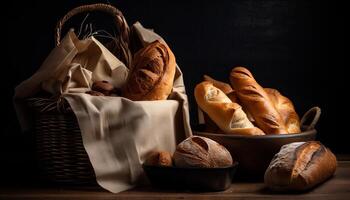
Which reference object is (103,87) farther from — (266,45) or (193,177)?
(266,45)

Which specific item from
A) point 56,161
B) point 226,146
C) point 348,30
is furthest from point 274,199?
point 348,30

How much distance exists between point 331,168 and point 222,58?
2.36 feet

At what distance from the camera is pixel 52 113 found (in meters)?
1.70

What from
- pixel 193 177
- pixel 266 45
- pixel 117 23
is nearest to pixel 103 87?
pixel 117 23

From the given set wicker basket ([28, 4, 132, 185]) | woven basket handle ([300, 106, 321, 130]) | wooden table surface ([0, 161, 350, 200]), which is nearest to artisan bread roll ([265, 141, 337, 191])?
wooden table surface ([0, 161, 350, 200])

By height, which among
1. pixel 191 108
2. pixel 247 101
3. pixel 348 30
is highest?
pixel 348 30

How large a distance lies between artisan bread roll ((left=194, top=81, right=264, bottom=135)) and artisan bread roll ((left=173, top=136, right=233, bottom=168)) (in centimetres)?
16

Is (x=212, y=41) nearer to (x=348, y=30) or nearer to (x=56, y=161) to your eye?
(x=348, y=30)

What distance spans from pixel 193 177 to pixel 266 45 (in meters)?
0.89

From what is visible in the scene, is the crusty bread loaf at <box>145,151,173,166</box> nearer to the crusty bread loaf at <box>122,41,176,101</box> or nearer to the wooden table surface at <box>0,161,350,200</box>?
the wooden table surface at <box>0,161,350,200</box>

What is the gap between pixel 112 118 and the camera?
66.7 inches

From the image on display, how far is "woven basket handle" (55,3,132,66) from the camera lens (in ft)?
6.29

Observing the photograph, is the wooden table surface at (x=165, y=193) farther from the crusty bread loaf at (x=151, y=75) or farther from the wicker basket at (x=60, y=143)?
the crusty bread loaf at (x=151, y=75)

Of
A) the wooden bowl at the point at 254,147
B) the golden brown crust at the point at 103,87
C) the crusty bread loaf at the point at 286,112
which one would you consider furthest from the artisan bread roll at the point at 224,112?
the golden brown crust at the point at 103,87
